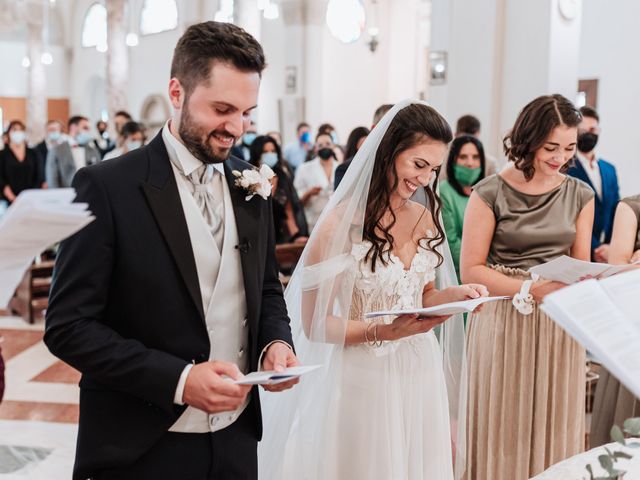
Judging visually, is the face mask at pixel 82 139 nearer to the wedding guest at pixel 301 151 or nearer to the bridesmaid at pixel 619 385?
the wedding guest at pixel 301 151

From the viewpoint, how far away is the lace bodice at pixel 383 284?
2469mm

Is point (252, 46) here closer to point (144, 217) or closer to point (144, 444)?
Answer: point (144, 217)

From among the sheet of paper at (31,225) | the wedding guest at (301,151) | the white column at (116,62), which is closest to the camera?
the sheet of paper at (31,225)

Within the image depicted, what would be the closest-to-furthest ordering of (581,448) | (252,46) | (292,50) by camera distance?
(252,46), (581,448), (292,50)

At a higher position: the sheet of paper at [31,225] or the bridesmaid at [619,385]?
the sheet of paper at [31,225]

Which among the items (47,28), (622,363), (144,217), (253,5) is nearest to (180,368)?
(144,217)

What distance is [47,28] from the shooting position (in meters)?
23.8

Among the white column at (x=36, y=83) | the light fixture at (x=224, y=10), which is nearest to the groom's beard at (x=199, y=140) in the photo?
the light fixture at (x=224, y=10)

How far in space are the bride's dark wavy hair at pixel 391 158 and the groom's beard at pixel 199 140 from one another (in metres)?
0.82

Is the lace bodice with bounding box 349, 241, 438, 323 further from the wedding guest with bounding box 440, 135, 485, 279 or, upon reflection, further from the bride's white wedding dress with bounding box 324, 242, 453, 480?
the wedding guest with bounding box 440, 135, 485, 279

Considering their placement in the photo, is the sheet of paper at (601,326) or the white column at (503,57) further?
the white column at (503,57)

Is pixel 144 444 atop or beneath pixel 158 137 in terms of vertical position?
beneath

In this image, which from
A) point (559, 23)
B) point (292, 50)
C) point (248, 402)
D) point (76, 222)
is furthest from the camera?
point (292, 50)

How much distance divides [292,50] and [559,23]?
376 inches
